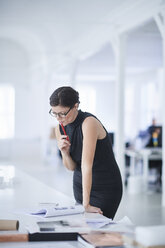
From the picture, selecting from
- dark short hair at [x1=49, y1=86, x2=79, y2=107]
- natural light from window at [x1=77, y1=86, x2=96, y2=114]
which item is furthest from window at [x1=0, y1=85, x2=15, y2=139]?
dark short hair at [x1=49, y1=86, x2=79, y2=107]

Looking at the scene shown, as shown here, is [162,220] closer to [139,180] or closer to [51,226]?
[139,180]

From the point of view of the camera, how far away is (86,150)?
2113 mm

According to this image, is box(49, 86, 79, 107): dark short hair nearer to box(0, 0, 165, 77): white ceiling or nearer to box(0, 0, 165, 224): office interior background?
box(0, 0, 165, 224): office interior background

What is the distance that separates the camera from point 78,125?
2291mm

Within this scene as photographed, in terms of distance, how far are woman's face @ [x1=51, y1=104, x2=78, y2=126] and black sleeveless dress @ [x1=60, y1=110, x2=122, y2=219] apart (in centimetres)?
3

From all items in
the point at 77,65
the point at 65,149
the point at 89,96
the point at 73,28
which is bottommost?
the point at 65,149

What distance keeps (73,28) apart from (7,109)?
12.4 feet

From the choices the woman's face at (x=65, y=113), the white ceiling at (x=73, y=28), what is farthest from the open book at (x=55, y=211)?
the white ceiling at (x=73, y=28)

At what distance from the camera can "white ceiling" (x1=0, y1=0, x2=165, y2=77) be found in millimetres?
6402

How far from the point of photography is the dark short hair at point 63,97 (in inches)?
85.9

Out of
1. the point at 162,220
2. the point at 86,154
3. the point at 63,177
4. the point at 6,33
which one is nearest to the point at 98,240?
the point at 86,154

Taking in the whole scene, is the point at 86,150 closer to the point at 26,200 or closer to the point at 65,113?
the point at 65,113

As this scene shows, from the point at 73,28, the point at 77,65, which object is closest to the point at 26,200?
the point at 73,28

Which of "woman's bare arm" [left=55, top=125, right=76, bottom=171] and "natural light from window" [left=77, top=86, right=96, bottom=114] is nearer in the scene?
"woman's bare arm" [left=55, top=125, right=76, bottom=171]
